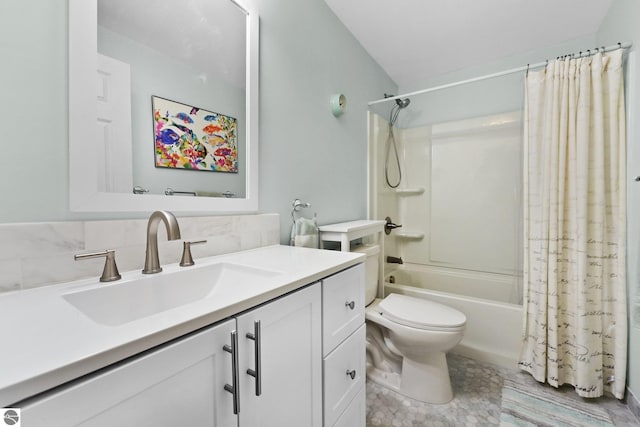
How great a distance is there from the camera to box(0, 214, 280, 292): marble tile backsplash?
652 millimetres

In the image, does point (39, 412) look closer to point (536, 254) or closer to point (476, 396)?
point (476, 396)

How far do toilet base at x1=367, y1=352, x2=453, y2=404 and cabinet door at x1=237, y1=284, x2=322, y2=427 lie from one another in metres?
0.88

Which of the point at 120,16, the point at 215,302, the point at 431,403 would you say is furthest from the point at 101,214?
the point at 431,403

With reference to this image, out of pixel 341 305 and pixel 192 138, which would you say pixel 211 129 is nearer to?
pixel 192 138

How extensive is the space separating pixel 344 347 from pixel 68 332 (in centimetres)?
82

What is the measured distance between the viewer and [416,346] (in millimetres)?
1458

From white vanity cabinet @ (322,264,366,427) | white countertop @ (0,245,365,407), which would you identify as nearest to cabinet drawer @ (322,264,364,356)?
white vanity cabinet @ (322,264,366,427)

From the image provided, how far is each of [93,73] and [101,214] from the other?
0.41m

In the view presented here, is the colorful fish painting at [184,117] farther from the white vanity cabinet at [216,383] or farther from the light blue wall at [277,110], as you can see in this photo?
the white vanity cabinet at [216,383]

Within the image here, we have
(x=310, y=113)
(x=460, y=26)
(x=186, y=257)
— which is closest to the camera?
(x=186, y=257)

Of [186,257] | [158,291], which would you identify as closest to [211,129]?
[186,257]

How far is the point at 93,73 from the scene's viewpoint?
781mm

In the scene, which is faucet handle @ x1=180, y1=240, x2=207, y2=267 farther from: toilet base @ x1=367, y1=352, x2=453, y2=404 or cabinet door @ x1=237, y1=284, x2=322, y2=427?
toilet base @ x1=367, y1=352, x2=453, y2=404

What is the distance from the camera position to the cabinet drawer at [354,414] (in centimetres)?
101
